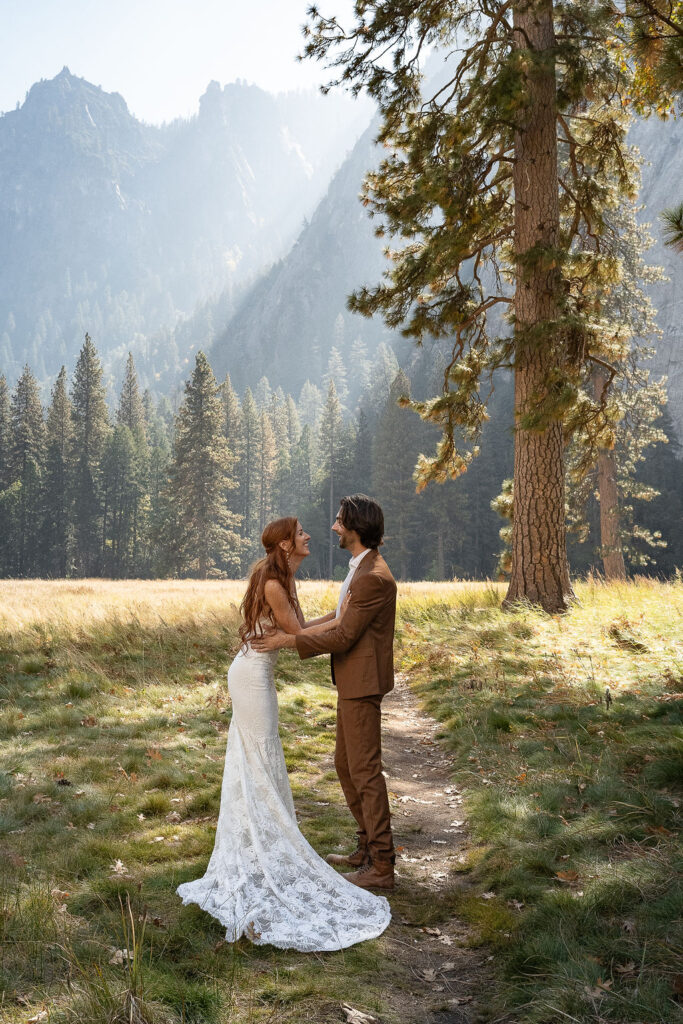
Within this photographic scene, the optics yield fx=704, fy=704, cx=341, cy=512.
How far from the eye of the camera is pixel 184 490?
50.8 meters

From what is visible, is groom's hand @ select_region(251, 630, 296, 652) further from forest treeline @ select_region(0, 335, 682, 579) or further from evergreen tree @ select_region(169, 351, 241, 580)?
forest treeline @ select_region(0, 335, 682, 579)

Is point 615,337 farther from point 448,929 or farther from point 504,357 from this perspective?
point 448,929

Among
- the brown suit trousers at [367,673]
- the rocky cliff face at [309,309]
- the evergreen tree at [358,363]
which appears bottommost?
the brown suit trousers at [367,673]

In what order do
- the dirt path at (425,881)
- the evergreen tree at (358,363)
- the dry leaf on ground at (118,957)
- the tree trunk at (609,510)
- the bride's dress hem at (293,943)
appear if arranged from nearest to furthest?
the dry leaf on ground at (118,957) → the dirt path at (425,881) → the bride's dress hem at (293,943) → the tree trunk at (609,510) → the evergreen tree at (358,363)

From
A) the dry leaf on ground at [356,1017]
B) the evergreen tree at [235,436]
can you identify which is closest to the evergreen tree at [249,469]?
the evergreen tree at [235,436]

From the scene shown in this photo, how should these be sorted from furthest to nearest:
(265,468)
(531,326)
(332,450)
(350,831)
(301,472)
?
(301,472) < (265,468) < (332,450) < (531,326) < (350,831)

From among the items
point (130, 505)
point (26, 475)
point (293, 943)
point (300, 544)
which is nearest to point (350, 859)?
A: point (293, 943)

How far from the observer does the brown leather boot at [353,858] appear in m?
4.65

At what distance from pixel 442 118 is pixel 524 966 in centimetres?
1101

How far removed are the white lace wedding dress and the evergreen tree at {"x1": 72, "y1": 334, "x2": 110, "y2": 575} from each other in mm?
61224

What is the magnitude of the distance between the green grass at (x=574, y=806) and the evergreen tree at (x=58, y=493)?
56565 mm

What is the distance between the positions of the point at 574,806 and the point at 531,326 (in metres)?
7.53

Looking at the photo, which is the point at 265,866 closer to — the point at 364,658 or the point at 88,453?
the point at 364,658

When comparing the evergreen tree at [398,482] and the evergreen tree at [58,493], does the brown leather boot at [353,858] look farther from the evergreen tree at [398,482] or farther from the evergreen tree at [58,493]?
the evergreen tree at [58,493]
